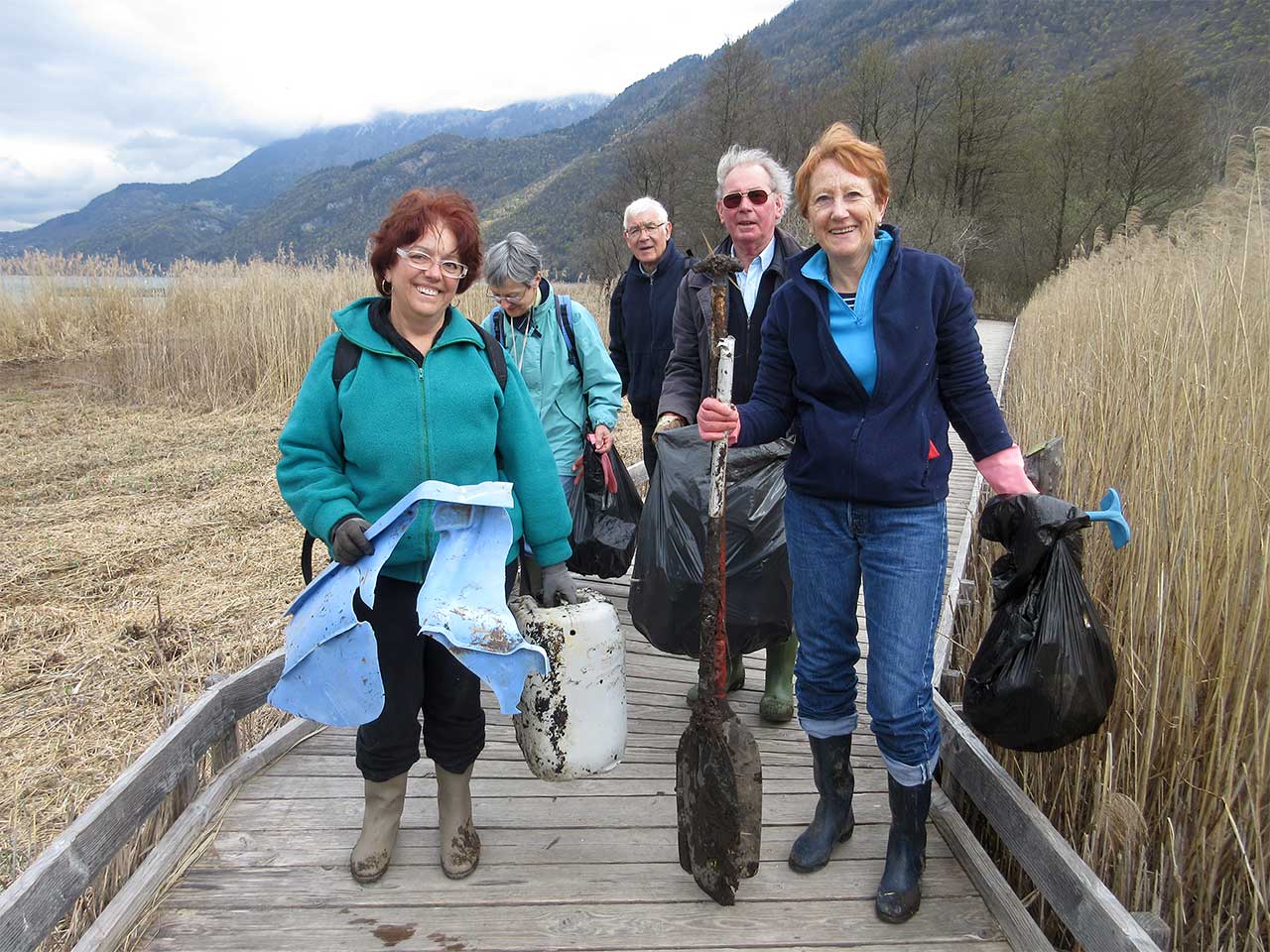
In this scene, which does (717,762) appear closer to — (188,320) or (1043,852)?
(1043,852)

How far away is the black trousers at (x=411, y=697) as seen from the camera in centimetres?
202

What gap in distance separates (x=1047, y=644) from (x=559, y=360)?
212 centimetres

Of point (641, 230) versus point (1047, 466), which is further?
point (641, 230)

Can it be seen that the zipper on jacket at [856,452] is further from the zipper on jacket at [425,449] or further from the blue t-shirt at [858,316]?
the zipper on jacket at [425,449]

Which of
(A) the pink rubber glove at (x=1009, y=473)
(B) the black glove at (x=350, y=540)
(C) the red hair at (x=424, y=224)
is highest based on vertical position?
(C) the red hair at (x=424, y=224)

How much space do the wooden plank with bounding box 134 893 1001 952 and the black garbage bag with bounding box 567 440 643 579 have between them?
159 centimetres

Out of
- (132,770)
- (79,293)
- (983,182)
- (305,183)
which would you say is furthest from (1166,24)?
(305,183)

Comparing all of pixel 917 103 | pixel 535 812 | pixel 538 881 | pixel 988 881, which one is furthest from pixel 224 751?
pixel 917 103

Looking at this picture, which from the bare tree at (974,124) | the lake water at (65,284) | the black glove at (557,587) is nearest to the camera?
the black glove at (557,587)

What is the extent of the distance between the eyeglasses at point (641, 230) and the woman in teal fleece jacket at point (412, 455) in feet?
5.01

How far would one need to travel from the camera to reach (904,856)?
2.04 m

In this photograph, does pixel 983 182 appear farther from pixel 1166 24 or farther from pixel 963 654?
pixel 1166 24

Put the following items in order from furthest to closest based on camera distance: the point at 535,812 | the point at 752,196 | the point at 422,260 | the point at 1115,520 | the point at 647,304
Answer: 1. the point at 647,304
2. the point at 752,196
3. the point at 535,812
4. the point at 422,260
5. the point at 1115,520

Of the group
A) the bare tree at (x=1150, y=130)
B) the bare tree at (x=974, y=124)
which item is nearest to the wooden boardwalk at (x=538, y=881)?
the bare tree at (x=1150, y=130)
